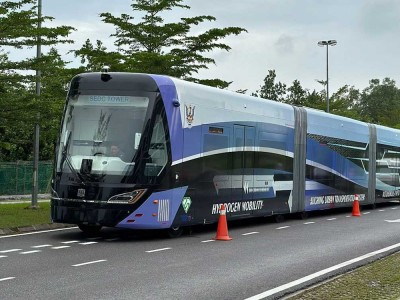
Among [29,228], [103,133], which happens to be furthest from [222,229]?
[29,228]

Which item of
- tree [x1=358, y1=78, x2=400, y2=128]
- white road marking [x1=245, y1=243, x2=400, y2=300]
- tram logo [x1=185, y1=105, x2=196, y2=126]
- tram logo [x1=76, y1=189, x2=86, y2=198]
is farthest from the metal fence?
tree [x1=358, y1=78, x2=400, y2=128]

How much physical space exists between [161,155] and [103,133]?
1279 millimetres

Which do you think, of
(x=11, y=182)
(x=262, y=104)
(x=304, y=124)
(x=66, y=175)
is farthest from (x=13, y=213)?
(x=11, y=182)

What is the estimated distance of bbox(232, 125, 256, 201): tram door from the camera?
17.1 meters

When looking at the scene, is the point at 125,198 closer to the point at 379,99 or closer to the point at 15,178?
the point at 15,178

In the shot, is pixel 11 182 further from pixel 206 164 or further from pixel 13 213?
pixel 206 164

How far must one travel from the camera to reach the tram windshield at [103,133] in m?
13.9

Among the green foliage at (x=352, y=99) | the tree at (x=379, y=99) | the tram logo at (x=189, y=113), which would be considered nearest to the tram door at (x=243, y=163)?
the tram logo at (x=189, y=113)

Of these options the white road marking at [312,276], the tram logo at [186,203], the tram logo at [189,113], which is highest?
the tram logo at [189,113]

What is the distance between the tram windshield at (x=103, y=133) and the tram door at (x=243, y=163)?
10.9 feet

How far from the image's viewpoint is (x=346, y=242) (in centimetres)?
1495

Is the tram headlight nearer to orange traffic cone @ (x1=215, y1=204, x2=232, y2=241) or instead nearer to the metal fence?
orange traffic cone @ (x1=215, y1=204, x2=232, y2=241)

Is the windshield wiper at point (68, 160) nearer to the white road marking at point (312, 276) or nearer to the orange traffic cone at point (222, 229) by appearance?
the orange traffic cone at point (222, 229)

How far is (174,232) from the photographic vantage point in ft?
49.7
